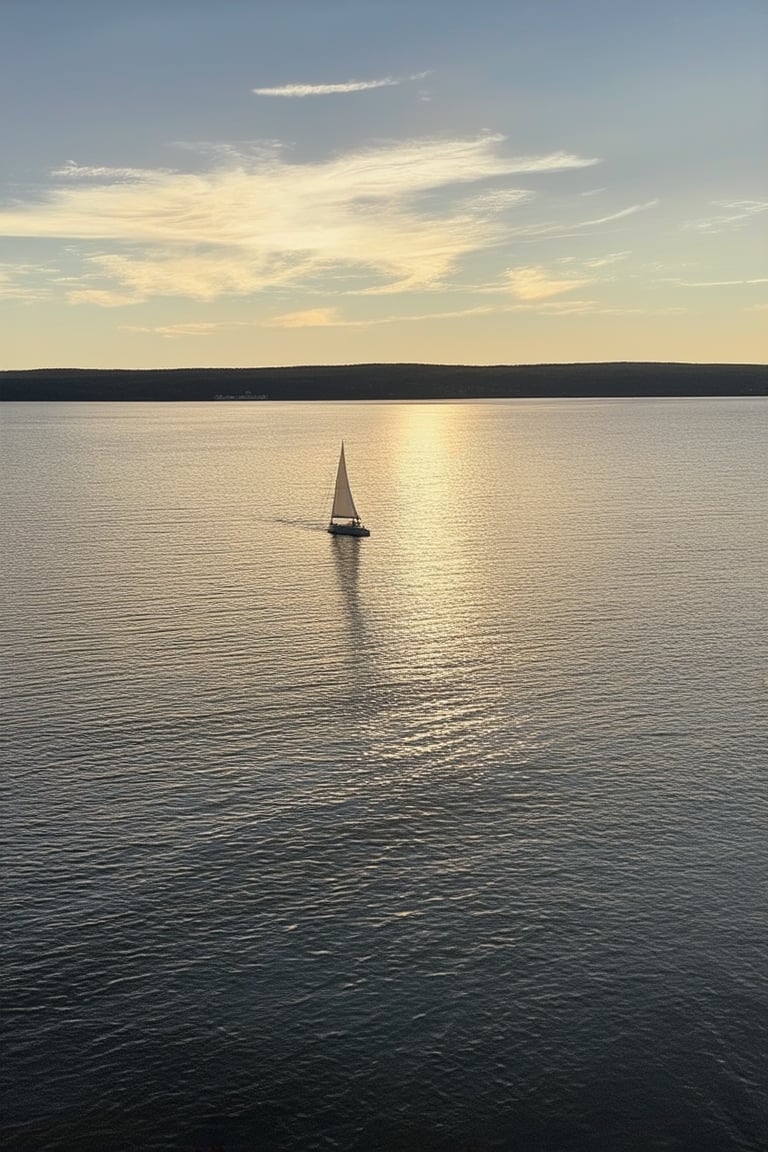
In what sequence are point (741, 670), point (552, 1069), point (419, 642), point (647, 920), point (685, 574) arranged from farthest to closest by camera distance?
point (685, 574)
point (419, 642)
point (741, 670)
point (647, 920)
point (552, 1069)

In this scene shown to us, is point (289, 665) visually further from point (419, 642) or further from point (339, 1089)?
point (339, 1089)

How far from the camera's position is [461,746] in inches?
3757

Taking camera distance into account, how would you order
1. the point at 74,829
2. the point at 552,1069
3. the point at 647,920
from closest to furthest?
1. the point at 552,1069
2. the point at 647,920
3. the point at 74,829

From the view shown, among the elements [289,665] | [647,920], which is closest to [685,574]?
[289,665]

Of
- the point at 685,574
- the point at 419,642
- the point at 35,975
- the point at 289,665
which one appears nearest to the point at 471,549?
the point at 685,574

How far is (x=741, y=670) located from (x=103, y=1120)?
8011cm

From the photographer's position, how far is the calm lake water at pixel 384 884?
54500 mm

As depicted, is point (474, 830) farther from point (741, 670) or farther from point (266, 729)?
point (741, 670)

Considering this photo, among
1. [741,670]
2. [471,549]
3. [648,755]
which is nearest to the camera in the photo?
[648,755]

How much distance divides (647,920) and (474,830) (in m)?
15.0

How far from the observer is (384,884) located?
72875mm

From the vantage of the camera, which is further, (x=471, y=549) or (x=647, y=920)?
(x=471, y=549)

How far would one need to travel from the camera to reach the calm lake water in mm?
54500

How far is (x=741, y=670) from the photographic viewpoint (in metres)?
114
